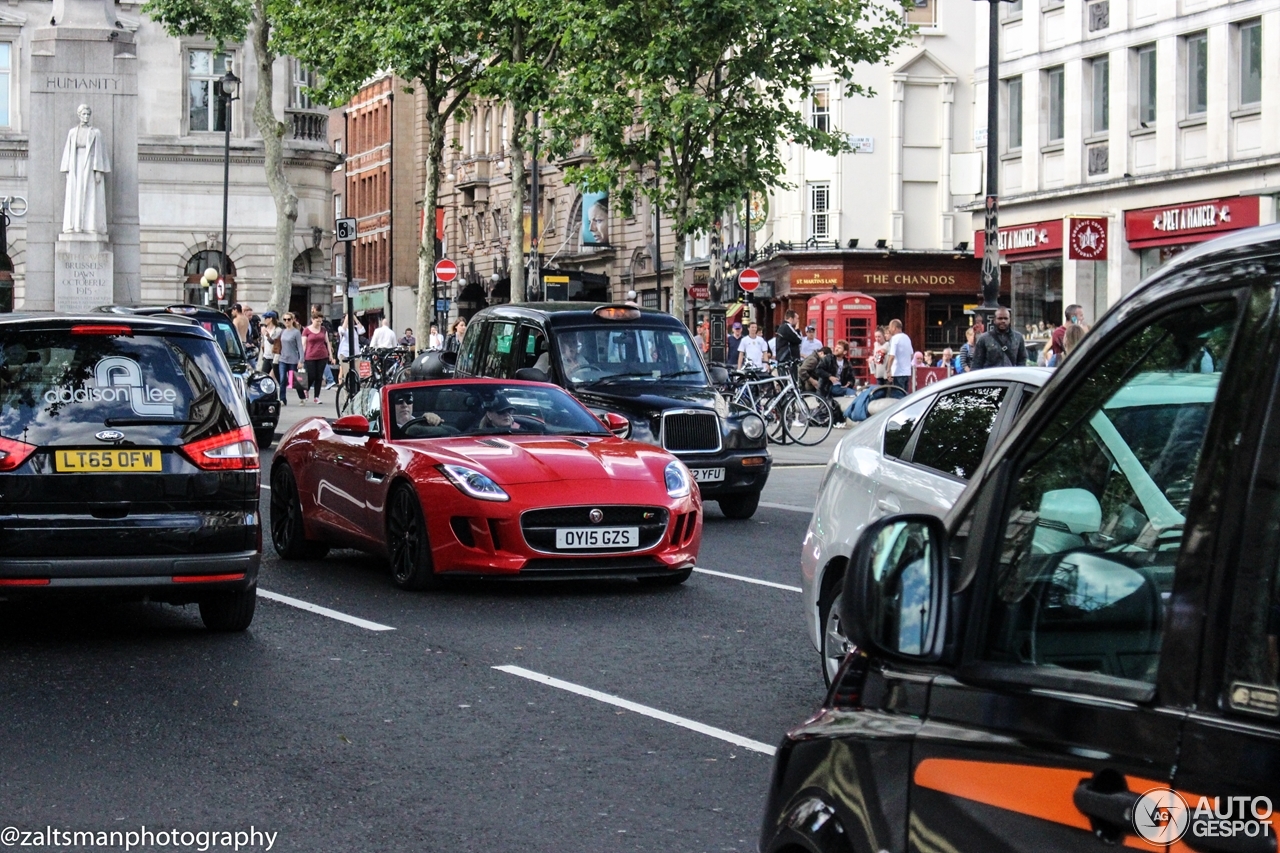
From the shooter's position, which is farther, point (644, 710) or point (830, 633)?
point (644, 710)

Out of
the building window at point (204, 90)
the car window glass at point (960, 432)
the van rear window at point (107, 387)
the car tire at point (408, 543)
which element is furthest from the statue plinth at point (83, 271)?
the car window glass at point (960, 432)

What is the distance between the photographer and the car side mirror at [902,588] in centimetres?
300

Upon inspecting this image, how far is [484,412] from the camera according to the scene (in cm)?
1364

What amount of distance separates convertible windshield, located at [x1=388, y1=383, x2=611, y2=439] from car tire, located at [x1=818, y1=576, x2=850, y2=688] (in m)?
5.35

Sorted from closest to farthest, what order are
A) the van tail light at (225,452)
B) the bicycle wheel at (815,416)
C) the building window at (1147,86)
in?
1. the van tail light at (225,452)
2. the bicycle wheel at (815,416)
3. the building window at (1147,86)

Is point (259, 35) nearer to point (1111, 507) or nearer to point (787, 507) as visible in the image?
point (787, 507)

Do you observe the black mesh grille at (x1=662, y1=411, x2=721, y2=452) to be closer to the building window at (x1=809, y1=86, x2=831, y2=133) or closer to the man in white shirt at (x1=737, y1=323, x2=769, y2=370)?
the man in white shirt at (x1=737, y1=323, x2=769, y2=370)

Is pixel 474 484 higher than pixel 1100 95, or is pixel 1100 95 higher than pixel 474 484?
pixel 1100 95

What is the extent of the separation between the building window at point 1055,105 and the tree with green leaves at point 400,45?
495 inches

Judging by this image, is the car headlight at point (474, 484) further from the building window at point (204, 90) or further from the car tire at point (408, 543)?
the building window at point (204, 90)

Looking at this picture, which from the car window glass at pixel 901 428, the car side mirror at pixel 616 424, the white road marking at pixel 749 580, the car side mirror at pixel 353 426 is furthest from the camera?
the car side mirror at pixel 616 424

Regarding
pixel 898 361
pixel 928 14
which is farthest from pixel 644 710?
pixel 928 14

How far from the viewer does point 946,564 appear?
2988 mm

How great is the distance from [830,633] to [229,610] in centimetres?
365
